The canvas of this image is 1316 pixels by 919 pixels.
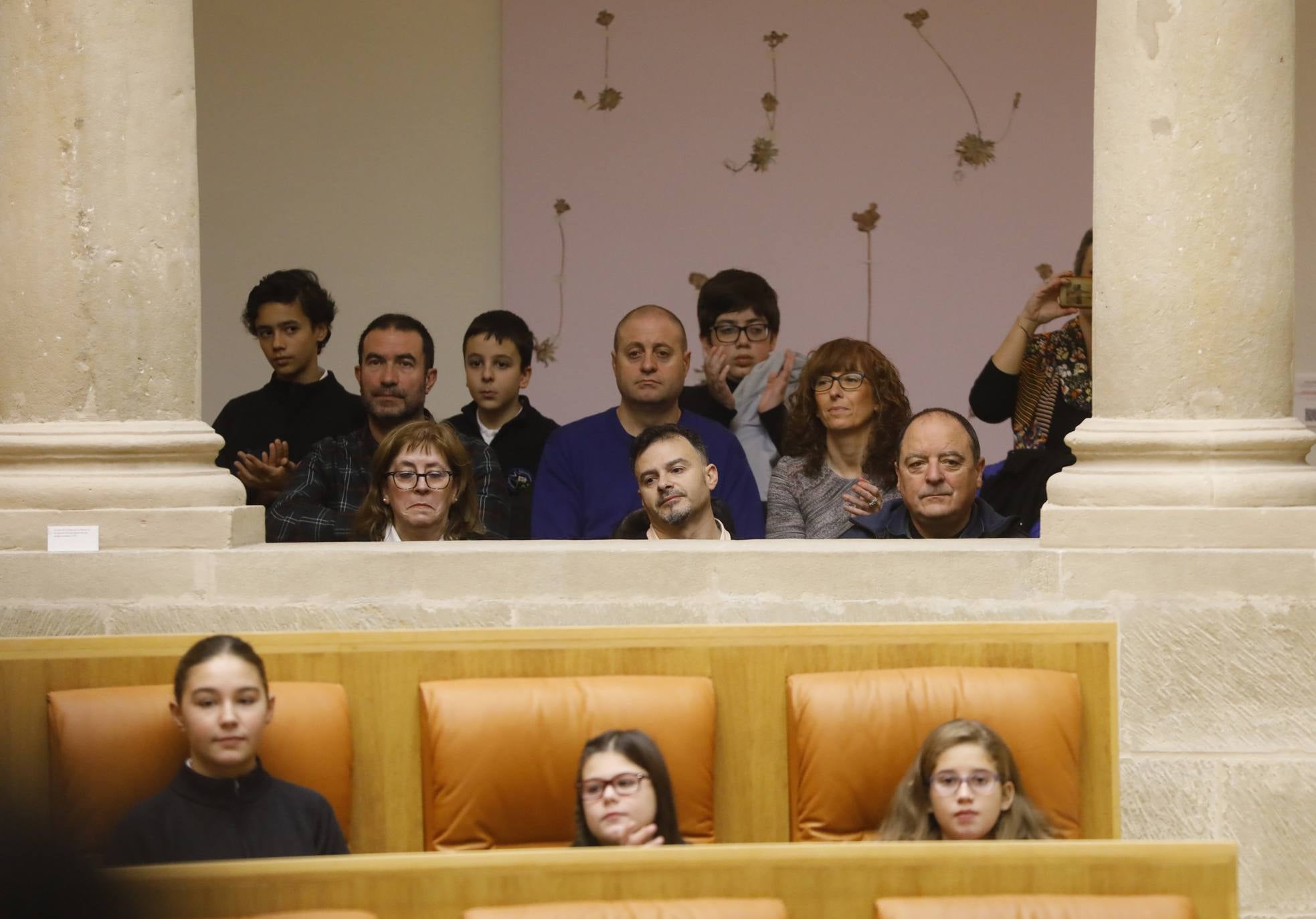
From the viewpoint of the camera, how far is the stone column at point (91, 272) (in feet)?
10.6

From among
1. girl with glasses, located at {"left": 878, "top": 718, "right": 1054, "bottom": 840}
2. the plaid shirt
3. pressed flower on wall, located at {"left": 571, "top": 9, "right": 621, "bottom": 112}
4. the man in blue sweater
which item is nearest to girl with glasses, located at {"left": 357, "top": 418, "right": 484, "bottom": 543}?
the plaid shirt

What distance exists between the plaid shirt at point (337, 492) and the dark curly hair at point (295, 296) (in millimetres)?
524

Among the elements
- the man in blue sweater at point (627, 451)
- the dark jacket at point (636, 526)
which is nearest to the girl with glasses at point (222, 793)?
the dark jacket at point (636, 526)

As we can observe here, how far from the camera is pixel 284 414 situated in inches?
175

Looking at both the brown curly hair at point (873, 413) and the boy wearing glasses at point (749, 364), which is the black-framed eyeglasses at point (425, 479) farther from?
the boy wearing glasses at point (749, 364)

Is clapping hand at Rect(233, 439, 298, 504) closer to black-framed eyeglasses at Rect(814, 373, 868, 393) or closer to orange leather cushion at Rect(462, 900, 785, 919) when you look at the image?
black-framed eyeglasses at Rect(814, 373, 868, 393)

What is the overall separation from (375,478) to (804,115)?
241 cm

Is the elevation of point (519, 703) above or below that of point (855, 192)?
below

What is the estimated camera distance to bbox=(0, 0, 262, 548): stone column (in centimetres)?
323

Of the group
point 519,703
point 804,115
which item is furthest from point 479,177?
point 519,703

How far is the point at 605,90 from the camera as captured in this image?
5422 mm

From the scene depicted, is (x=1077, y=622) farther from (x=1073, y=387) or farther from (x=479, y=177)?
(x=479, y=177)

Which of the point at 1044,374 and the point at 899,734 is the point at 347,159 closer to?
the point at 1044,374

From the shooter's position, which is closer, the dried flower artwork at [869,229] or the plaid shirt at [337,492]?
the plaid shirt at [337,492]
